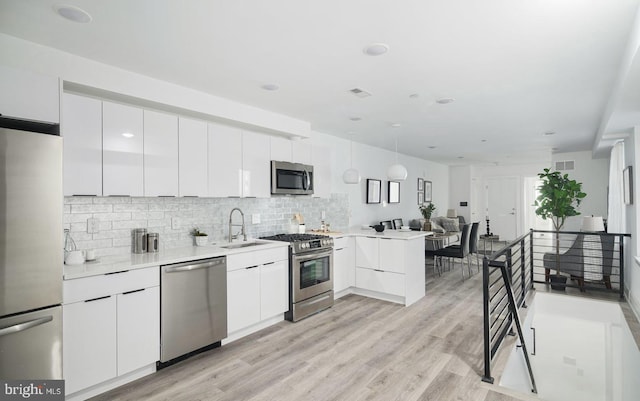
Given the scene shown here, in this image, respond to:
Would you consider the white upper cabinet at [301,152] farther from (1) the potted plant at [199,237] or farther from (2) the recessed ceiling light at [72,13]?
(2) the recessed ceiling light at [72,13]

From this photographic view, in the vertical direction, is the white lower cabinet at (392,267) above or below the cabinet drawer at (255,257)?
below

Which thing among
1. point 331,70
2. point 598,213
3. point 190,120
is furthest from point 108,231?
point 598,213

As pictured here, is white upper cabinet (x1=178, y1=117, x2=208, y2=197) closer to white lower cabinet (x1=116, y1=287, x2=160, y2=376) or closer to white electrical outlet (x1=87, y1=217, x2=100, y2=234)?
white electrical outlet (x1=87, y1=217, x2=100, y2=234)

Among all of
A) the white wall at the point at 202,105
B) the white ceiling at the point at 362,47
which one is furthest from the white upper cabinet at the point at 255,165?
the white ceiling at the point at 362,47

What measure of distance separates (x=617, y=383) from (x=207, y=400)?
5009mm

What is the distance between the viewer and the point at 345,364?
294cm

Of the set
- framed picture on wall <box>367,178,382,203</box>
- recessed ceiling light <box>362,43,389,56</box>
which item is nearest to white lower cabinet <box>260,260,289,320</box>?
recessed ceiling light <box>362,43,389,56</box>

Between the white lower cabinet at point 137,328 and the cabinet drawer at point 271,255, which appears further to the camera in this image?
the cabinet drawer at point 271,255

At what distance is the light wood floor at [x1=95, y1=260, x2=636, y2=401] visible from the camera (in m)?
2.50

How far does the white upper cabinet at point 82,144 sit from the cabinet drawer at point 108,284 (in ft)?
2.32

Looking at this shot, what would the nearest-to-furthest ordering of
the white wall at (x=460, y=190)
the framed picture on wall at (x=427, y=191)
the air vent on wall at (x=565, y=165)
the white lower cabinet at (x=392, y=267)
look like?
the white lower cabinet at (x=392, y=267)
the air vent on wall at (x=565, y=165)
the framed picture on wall at (x=427, y=191)
the white wall at (x=460, y=190)

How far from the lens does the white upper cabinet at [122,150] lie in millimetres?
2797

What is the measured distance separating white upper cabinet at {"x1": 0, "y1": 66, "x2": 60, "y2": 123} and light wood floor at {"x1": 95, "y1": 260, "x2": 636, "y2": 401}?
6.63 ft

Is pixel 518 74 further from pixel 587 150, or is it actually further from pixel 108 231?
pixel 587 150
